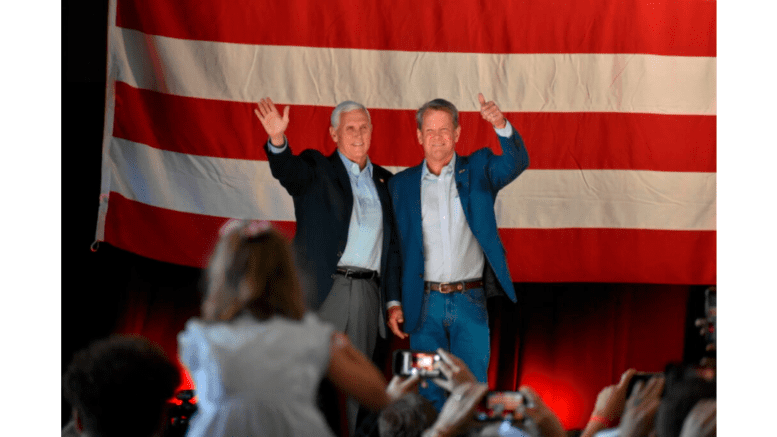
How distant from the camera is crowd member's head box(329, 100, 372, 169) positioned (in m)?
3.55

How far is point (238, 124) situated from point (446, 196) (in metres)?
1.17

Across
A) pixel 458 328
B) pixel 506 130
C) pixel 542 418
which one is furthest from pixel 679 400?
pixel 506 130

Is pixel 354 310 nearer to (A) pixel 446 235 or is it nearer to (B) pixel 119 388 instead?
(A) pixel 446 235

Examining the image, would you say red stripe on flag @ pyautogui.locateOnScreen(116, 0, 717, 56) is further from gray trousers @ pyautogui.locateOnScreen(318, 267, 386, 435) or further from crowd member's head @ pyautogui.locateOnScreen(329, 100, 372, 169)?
gray trousers @ pyautogui.locateOnScreen(318, 267, 386, 435)

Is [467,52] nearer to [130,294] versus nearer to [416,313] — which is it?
[416,313]

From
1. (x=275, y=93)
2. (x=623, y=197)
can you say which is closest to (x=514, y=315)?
(x=623, y=197)

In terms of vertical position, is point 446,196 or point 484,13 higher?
point 484,13

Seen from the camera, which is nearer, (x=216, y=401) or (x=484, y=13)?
(x=216, y=401)

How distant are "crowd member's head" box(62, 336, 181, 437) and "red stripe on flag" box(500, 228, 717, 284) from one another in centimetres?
254

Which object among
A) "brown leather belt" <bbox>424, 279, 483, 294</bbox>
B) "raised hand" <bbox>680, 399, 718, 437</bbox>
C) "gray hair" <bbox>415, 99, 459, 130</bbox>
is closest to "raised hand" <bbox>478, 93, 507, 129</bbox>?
"gray hair" <bbox>415, 99, 459, 130</bbox>

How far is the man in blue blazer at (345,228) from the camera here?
11.4 feet

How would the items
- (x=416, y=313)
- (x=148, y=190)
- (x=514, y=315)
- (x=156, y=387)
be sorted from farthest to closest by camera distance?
(x=514, y=315), (x=148, y=190), (x=416, y=313), (x=156, y=387)

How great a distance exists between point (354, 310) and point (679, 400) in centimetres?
192

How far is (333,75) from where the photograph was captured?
407 cm
